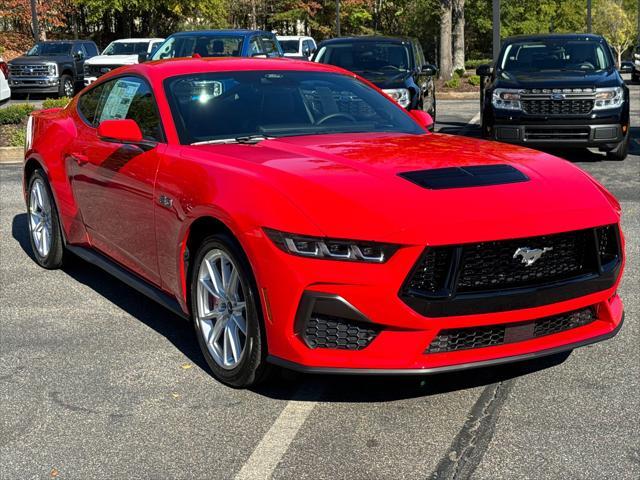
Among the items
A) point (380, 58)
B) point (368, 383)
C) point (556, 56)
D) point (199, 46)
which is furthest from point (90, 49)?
point (368, 383)

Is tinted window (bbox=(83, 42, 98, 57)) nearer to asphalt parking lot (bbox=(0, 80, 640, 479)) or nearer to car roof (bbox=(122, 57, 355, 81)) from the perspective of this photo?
car roof (bbox=(122, 57, 355, 81))

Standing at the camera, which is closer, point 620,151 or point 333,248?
point 333,248

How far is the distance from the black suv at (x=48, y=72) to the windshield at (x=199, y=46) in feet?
35.7

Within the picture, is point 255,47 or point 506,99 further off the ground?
point 255,47

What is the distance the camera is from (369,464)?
365 cm

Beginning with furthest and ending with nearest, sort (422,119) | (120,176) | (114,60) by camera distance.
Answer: (114,60) → (422,119) → (120,176)

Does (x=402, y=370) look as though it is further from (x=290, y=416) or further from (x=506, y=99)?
(x=506, y=99)

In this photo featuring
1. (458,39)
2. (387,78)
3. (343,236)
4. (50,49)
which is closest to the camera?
(343,236)

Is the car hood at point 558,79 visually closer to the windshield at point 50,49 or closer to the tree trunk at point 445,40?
A: the windshield at point 50,49

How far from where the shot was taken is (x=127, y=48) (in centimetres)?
2753

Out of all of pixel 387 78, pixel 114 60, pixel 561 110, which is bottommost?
pixel 114 60

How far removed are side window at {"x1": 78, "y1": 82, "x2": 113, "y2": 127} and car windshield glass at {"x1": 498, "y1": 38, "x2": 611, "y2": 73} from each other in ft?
27.7

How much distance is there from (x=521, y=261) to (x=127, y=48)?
25097mm

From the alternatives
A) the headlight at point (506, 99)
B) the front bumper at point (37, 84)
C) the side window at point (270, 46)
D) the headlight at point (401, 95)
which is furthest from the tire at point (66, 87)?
the headlight at point (506, 99)
